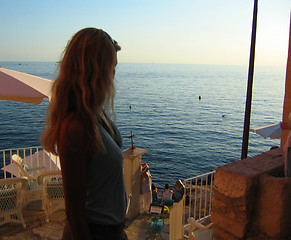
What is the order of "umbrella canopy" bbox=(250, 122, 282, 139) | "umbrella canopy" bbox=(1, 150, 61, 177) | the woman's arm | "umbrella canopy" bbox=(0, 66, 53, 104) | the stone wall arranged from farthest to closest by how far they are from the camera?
"umbrella canopy" bbox=(250, 122, 282, 139), "umbrella canopy" bbox=(1, 150, 61, 177), "umbrella canopy" bbox=(0, 66, 53, 104), the stone wall, the woman's arm

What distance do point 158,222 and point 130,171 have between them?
991 millimetres

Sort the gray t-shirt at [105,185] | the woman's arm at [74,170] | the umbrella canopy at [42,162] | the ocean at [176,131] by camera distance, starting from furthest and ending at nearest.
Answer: the ocean at [176,131], the umbrella canopy at [42,162], the gray t-shirt at [105,185], the woman's arm at [74,170]

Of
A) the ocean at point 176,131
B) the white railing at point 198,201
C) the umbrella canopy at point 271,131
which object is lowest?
the ocean at point 176,131

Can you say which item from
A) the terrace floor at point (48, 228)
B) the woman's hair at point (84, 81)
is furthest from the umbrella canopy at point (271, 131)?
the woman's hair at point (84, 81)

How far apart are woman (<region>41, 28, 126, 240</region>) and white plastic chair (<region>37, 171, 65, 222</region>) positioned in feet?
12.2

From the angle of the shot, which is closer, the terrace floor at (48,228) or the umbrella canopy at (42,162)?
the terrace floor at (48,228)

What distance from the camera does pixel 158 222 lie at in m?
4.89

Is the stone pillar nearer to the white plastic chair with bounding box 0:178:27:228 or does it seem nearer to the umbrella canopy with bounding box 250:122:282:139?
the white plastic chair with bounding box 0:178:27:228

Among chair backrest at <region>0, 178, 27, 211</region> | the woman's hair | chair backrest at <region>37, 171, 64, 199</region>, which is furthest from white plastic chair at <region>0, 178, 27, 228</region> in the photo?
the woman's hair

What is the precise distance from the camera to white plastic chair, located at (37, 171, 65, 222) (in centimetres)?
489

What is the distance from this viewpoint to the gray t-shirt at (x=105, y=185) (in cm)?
131

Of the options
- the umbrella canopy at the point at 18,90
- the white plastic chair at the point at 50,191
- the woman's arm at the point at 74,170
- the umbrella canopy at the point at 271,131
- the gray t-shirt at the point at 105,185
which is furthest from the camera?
the umbrella canopy at the point at 271,131

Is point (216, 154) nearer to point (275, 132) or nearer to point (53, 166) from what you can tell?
point (275, 132)

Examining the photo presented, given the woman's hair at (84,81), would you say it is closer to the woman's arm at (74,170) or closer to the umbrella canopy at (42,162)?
the woman's arm at (74,170)
